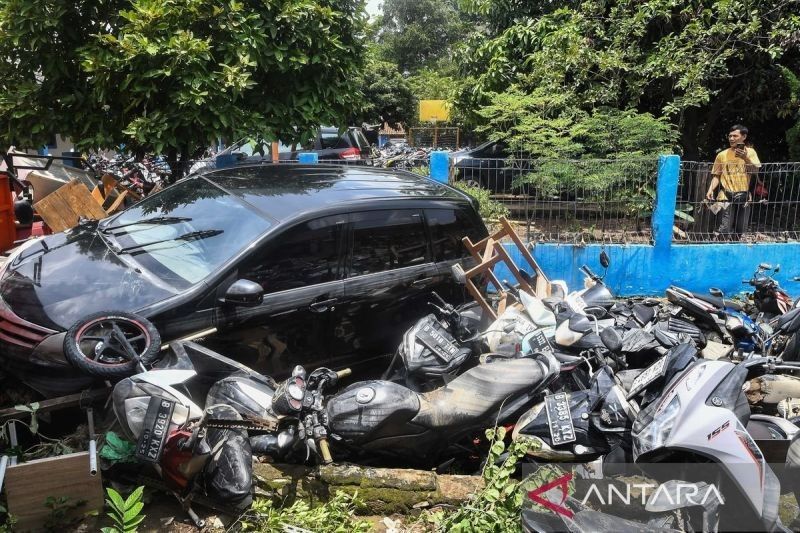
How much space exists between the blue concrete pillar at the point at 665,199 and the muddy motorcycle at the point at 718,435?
4370mm

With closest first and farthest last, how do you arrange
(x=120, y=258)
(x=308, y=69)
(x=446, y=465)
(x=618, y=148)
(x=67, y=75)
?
(x=446, y=465)
(x=120, y=258)
(x=67, y=75)
(x=308, y=69)
(x=618, y=148)

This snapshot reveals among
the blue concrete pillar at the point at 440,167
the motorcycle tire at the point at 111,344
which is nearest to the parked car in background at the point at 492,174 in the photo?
the blue concrete pillar at the point at 440,167

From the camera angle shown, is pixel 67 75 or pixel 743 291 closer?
pixel 67 75

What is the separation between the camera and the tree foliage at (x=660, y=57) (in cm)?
917

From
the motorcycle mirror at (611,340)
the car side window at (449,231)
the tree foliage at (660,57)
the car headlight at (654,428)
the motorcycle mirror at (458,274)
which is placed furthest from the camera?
the tree foliage at (660,57)

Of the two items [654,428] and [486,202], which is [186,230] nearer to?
[654,428]

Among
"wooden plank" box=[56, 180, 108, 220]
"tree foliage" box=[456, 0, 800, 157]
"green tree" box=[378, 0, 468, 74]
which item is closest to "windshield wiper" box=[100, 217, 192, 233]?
"wooden plank" box=[56, 180, 108, 220]

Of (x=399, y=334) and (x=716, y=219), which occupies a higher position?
(x=716, y=219)

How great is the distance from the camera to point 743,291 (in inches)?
296

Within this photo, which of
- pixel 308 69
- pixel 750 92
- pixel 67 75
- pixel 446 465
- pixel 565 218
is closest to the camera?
pixel 446 465

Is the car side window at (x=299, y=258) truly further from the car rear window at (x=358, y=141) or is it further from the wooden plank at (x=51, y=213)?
the car rear window at (x=358, y=141)

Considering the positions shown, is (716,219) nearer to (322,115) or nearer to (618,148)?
(618,148)

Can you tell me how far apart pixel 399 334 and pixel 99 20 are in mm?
4468

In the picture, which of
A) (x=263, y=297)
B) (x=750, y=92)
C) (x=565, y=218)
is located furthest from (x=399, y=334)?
(x=750, y=92)
